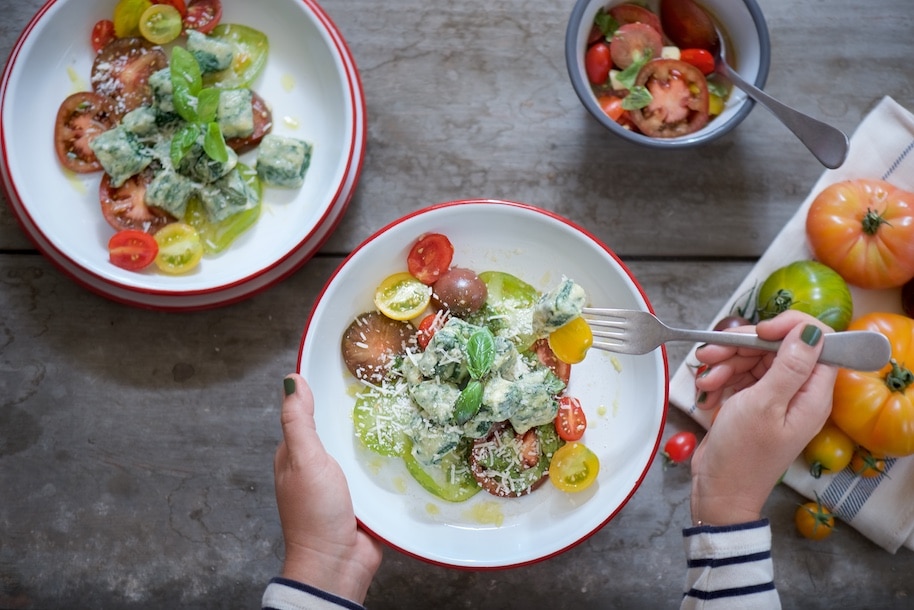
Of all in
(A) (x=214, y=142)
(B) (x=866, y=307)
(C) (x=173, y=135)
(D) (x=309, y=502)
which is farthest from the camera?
(B) (x=866, y=307)

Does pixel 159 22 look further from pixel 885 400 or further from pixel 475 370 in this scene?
pixel 885 400

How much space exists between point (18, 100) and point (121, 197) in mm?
321

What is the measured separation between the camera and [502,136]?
200 centimetres

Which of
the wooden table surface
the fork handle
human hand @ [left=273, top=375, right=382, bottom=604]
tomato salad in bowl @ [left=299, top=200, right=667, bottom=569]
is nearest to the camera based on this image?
the fork handle

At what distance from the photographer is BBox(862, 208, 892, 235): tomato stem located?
180cm

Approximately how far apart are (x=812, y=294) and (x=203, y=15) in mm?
1663

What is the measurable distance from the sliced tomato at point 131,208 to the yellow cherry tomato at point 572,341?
0.99 m

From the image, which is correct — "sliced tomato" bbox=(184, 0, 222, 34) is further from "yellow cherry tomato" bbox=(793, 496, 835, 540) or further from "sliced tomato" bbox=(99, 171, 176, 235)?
"yellow cherry tomato" bbox=(793, 496, 835, 540)

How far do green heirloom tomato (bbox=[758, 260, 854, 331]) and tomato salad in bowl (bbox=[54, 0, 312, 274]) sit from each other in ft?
3.99

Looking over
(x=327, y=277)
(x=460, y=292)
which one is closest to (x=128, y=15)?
(x=327, y=277)

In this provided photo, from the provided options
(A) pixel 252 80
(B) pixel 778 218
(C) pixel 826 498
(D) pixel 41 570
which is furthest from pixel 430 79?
(D) pixel 41 570

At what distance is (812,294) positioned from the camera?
5.91ft

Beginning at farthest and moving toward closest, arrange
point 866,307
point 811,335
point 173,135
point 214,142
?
point 866,307, point 173,135, point 214,142, point 811,335

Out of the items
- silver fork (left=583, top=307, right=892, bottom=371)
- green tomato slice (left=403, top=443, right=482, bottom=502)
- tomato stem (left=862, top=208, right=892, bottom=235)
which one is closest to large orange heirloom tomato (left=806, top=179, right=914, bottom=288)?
tomato stem (left=862, top=208, right=892, bottom=235)
